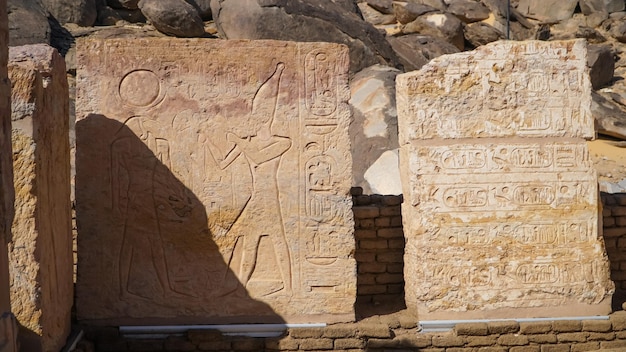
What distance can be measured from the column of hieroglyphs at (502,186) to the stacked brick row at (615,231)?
Result: 25.3 inches

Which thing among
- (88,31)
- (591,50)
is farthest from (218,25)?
(591,50)

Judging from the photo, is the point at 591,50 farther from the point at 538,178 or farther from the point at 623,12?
the point at 538,178

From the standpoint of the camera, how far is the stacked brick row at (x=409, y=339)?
586 cm

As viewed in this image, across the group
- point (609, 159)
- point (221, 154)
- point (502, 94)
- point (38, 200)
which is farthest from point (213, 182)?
point (609, 159)

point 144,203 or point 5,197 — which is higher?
point 5,197

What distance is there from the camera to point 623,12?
22328 mm

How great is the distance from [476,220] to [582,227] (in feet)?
2.70

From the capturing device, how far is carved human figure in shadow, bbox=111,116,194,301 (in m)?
5.89

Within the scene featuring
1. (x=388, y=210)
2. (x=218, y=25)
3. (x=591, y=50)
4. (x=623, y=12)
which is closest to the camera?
(x=388, y=210)

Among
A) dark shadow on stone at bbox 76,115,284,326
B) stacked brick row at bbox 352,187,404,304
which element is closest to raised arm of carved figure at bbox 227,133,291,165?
dark shadow on stone at bbox 76,115,284,326

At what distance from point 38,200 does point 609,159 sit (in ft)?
32.5

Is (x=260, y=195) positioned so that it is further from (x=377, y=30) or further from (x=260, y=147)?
(x=377, y=30)

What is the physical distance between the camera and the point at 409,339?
5965mm

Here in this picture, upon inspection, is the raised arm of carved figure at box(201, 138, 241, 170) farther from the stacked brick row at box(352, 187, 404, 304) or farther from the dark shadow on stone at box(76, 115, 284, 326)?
the stacked brick row at box(352, 187, 404, 304)
